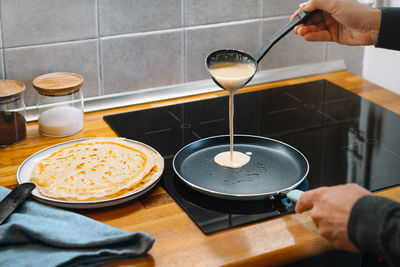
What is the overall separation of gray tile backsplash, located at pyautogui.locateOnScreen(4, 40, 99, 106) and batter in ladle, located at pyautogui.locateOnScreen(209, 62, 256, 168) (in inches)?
18.8

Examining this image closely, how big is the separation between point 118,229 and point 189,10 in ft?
3.00

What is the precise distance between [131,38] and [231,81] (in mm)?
517

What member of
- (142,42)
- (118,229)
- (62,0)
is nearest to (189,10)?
(142,42)

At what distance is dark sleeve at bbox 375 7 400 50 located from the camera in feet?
4.67

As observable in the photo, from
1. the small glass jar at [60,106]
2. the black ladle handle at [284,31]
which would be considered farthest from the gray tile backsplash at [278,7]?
the small glass jar at [60,106]

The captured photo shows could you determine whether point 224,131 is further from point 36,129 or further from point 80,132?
point 36,129

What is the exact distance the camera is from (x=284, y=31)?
4.55 ft

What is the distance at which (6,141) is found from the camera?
1.46m

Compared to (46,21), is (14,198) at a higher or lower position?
lower

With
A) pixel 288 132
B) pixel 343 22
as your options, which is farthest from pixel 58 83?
pixel 343 22

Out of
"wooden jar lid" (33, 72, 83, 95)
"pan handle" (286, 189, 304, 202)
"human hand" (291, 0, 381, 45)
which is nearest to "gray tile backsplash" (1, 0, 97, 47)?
"wooden jar lid" (33, 72, 83, 95)

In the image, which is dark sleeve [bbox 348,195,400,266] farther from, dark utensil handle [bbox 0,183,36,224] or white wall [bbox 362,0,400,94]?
white wall [bbox 362,0,400,94]

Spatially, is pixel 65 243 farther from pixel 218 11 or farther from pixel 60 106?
pixel 218 11

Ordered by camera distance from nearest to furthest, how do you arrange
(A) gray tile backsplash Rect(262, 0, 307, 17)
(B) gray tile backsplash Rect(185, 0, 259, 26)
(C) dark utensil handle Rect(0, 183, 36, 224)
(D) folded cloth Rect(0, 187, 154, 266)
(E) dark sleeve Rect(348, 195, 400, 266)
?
(E) dark sleeve Rect(348, 195, 400, 266) < (D) folded cloth Rect(0, 187, 154, 266) < (C) dark utensil handle Rect(0, 183, 36, 224) < (B) gray tile backsplash Rect(185, 0, 259, 26) < (A) gray tile backsplash Rect(262, 0, 307, 17)
